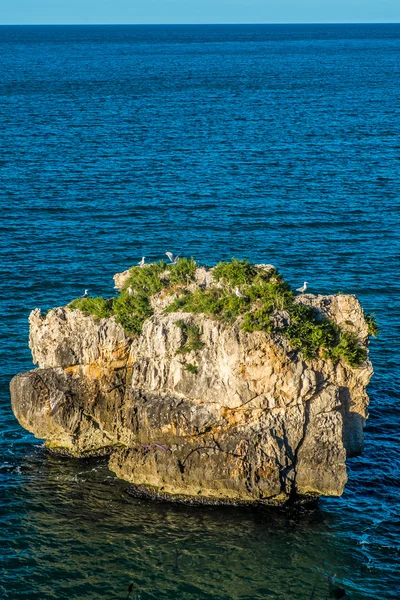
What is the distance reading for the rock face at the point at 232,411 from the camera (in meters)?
40.1

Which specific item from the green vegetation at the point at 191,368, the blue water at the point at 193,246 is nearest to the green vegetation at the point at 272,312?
the green vegetation at the point at 191,368

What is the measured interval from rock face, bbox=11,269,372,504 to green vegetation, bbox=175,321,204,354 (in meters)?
0.20

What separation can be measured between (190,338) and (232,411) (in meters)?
3.89

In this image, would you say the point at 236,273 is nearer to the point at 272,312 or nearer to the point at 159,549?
the point at 272,312

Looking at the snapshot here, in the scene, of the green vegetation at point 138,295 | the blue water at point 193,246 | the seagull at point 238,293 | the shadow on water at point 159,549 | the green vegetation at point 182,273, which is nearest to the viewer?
the shadow on water at point 159,549

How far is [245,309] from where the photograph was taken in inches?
1612

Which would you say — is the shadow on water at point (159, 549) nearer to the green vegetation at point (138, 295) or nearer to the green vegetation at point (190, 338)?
the green vegetation at point (190, 338)

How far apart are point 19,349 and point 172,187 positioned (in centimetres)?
3966

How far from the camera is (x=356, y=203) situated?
8656 cm

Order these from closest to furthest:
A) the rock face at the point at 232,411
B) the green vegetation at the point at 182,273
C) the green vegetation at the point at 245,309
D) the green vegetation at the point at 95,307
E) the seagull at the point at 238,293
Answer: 1. the rock face at the point at 232,411
2. the green vegetation at the point at 245,309
3. the seagull at the point at 238,293
4. the green vegetation at the point at 95,307
5. the green vegetation at the point at 182,273

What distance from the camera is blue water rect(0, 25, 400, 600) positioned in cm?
3728

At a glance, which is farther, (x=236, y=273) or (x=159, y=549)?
(x=236, y=273)

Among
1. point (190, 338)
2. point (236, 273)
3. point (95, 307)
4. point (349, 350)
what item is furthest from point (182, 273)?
point (349, 350)

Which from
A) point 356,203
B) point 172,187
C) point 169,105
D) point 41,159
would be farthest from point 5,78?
point 356,203
